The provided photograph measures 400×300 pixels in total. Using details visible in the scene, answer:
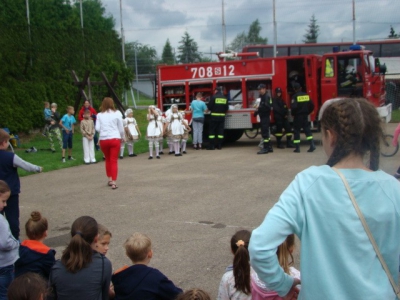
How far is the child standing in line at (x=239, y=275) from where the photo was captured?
3312 mm

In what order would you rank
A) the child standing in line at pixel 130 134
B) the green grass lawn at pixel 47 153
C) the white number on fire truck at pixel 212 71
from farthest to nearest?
1. the white number on fire truck at pixel 212 71
2. the child standing in line at pixel 130 134
3. the green grass lawn at pixel 47 153

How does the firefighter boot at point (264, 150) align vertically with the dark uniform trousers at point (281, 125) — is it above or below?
below

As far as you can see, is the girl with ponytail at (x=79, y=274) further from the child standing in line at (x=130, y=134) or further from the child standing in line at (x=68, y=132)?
the child standing in line at (x=130, y=134)

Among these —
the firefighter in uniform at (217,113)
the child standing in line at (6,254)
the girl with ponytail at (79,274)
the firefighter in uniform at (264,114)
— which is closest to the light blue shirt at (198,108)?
the firefighter in uniform at (217,113)

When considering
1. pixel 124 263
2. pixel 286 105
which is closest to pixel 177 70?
pixel 286 105

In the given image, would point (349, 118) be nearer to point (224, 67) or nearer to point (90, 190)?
point (90, 190)

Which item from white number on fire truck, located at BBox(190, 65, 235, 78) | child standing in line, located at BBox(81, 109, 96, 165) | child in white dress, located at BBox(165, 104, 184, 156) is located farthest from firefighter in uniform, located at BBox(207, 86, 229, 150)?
child standing in line, located at BBox(81, 109, 96, 165)

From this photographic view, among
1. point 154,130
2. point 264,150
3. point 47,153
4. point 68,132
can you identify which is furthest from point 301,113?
point 47,153

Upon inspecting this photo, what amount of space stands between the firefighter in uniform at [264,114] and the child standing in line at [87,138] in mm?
4870

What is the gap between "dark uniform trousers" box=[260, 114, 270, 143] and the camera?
16.5m

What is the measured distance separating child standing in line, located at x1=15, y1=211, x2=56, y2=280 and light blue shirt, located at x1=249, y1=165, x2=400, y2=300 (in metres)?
2.78

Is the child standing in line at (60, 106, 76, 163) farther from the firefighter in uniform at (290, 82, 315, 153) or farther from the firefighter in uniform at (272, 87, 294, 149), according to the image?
the firefighter in uniform at (290, 82, 315, 153)

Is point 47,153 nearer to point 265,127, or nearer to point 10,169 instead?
point 265,127

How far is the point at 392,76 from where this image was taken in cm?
3372
